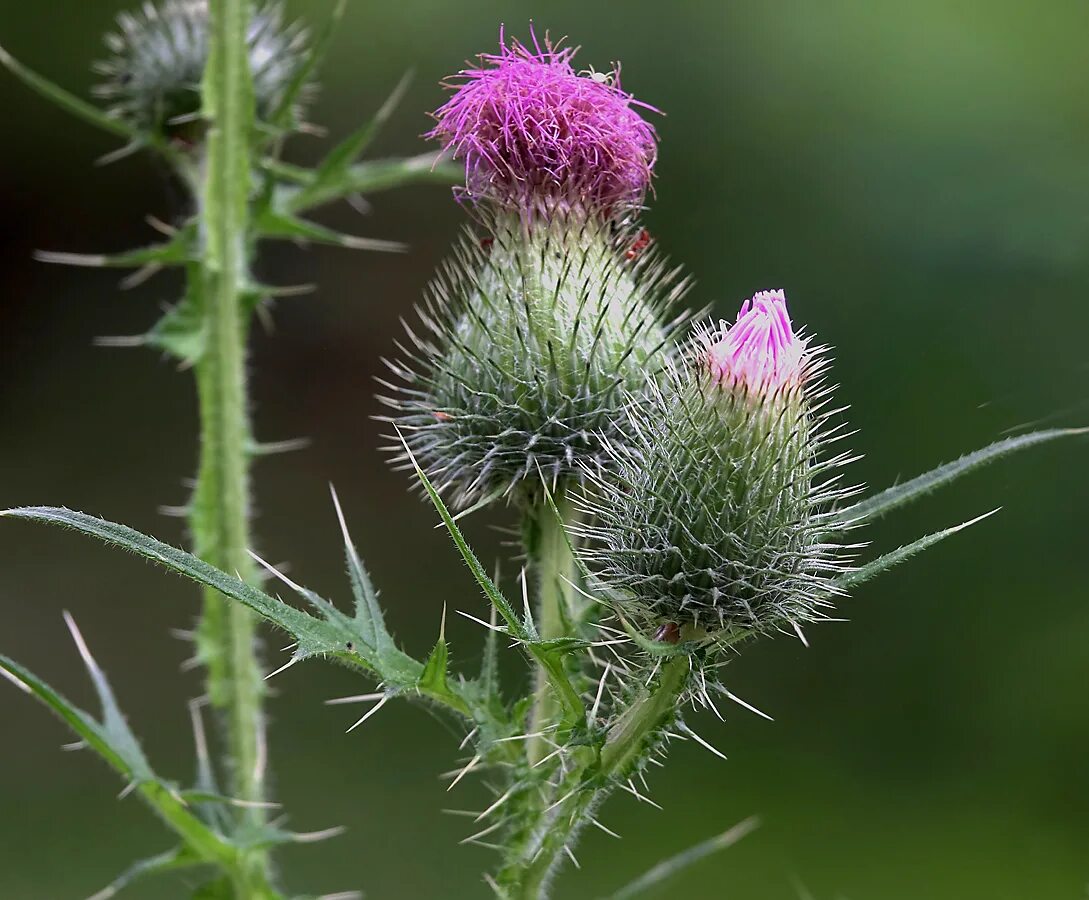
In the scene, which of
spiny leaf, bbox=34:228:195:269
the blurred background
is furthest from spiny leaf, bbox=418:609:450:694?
the blurred background

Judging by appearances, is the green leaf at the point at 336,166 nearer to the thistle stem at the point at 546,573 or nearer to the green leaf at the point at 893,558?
the thistle stem at the point at 546,573

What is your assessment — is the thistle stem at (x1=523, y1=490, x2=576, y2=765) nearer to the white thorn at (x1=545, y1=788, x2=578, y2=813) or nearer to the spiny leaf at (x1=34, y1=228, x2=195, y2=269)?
the white thorn at (x1=545, y1=788, x2=578, y2=813)

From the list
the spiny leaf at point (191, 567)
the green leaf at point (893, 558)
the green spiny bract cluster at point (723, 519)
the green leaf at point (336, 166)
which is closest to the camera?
the spiny leaf at point (191, 567)

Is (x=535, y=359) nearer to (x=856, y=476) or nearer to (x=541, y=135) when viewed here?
(x=541, y=135)

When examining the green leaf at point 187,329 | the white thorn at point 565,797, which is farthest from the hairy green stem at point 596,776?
the green leaf at point 187,329

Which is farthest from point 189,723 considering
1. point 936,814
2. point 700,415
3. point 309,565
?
point 700,415
